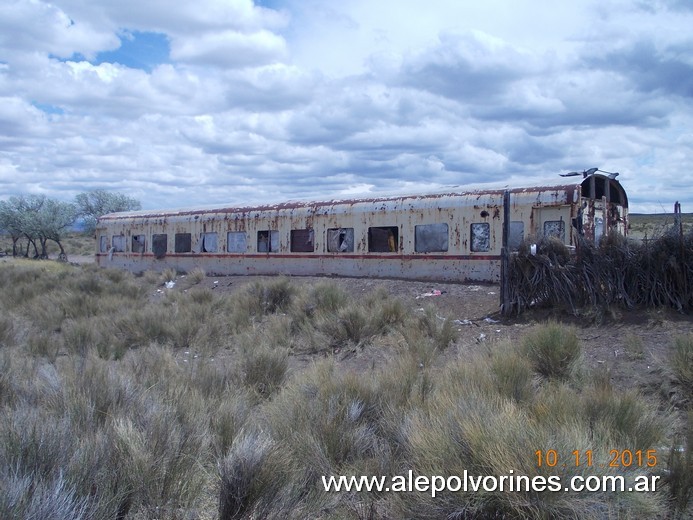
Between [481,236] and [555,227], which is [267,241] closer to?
[481,236]

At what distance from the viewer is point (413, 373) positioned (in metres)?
7.45

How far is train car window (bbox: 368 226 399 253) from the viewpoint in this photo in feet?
64.5

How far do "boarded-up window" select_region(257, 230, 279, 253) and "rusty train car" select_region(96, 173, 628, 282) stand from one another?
36 mm

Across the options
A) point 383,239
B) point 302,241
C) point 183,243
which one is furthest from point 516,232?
point 183,243

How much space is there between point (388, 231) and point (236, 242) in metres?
7.10

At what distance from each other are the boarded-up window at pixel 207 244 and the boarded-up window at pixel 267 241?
2605 millimetres

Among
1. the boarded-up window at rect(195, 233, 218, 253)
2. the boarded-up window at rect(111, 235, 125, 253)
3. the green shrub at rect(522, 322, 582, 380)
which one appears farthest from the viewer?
the boarded-up window at rect(111, 235, 125, 253)

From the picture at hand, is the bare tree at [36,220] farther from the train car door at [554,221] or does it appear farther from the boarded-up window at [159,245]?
the train car door at [554,221]

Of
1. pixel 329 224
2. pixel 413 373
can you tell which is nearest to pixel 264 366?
pixel 413 373

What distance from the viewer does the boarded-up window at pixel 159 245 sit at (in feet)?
91.2

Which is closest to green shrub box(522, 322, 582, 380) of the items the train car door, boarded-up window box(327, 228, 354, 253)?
the train car door

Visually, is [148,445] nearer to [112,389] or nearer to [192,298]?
[112,389]

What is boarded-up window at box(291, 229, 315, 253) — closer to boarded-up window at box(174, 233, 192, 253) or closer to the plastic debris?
boarded-up window at box(174, 233, 192, 253)

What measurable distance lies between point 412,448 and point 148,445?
1.91 m
